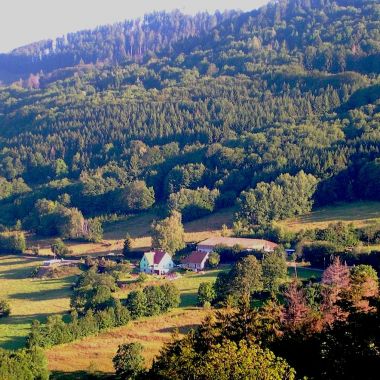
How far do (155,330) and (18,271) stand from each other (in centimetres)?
2549

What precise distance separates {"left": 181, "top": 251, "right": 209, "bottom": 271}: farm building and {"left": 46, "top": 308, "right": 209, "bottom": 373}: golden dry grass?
13471 mm

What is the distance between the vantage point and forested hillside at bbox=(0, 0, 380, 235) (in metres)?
78.1

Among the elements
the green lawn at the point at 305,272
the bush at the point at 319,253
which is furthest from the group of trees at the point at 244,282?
the bush at the point at 319,253

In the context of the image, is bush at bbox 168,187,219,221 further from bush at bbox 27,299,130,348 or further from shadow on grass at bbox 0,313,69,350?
bush at bbox 27,299,130,348

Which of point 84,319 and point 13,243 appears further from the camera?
point 13,243

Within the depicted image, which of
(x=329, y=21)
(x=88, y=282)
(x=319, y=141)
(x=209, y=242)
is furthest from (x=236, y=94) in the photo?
(x=88, y=282)

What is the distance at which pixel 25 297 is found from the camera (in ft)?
157

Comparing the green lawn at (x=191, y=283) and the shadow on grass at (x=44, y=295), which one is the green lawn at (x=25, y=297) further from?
the green lawn at (x=191, y=283)

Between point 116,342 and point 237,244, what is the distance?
22.2 metres

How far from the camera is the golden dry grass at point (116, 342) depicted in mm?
32406

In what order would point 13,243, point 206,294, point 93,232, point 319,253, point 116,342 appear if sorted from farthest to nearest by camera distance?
point 93,232 → point 13,243 → point 319,253 → point 206,294 → point 116,342

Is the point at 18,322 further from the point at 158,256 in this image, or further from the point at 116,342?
the point at 158,256

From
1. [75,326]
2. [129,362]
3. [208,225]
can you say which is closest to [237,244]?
[208,225]

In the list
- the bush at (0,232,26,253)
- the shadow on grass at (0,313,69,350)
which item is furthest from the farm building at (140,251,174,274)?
the bush at (0,232,26,253)
